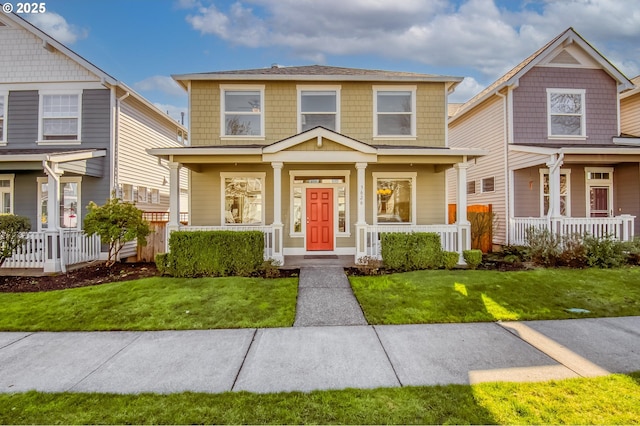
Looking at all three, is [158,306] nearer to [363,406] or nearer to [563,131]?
[363,406]

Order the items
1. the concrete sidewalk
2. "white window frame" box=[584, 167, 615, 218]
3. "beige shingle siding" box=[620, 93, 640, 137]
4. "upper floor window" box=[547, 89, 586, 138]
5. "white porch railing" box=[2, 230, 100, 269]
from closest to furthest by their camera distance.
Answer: the concrete sidewalk
"white porch railing" box=[2, 230, 100, 269]
"upper floor window" box=[547, 89, 586, 138]
"white window frame" box=[584, 167, 615, 218]
"beige shingle siding" box=[620, 93, 640, 137]

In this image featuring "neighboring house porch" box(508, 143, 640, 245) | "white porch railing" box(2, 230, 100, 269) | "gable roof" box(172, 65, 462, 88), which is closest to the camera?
"white porch railing" box(2, 230, 100, 269)

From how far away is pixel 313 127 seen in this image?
35.0 feet

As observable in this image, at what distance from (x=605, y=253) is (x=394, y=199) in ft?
19.5

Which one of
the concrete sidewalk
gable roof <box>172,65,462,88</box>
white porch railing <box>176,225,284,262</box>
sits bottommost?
the concrete sidewalk

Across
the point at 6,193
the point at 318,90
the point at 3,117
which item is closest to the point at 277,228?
the point at 318,90

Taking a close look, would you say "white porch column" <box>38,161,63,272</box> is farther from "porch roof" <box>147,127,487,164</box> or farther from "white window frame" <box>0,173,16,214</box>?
"white window frame" <box>0,173,16,214</box>

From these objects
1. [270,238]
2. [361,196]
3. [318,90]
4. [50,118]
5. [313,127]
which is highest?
[318,90]

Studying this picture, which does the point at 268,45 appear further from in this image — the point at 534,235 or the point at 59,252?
the point at 534,235

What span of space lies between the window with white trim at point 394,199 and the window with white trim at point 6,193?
12.6m

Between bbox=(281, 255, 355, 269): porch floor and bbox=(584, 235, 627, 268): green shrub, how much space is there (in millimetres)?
6558

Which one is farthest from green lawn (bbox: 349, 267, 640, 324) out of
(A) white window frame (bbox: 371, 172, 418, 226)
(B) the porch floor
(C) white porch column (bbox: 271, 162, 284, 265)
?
(A) white window frame (bbox: 371, 172, 418, 226)

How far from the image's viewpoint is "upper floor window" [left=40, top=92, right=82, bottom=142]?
1096cm

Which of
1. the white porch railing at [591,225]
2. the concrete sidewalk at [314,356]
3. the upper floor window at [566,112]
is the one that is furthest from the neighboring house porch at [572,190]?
the concrete sidewalk at [314,356]
